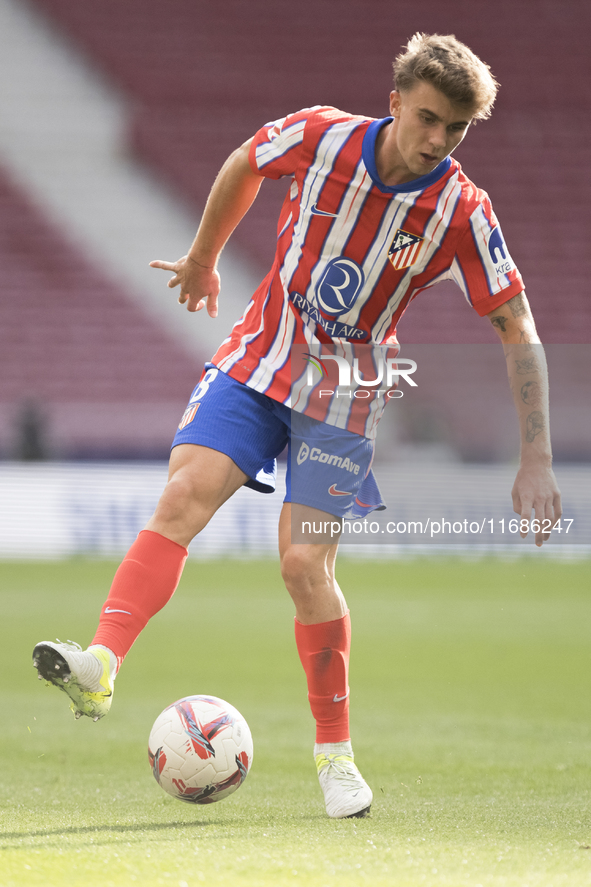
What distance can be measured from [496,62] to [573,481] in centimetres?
535

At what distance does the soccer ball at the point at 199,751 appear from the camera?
225 centimetres

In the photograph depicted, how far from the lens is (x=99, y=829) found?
199cm

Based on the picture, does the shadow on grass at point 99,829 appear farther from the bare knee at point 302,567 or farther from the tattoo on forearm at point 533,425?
the tattoo on forearm at point 533,425

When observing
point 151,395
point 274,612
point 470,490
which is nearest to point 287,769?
point 274,612

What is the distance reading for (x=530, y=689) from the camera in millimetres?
4309

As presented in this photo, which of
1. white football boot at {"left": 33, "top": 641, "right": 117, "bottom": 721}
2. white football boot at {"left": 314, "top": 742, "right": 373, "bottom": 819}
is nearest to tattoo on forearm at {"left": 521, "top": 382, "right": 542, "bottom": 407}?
white football boot at {"left": 314, "top": 742, "right": 373, "bottom": 819}

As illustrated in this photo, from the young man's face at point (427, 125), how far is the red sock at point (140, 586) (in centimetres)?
102

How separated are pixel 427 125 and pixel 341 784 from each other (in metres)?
1.51

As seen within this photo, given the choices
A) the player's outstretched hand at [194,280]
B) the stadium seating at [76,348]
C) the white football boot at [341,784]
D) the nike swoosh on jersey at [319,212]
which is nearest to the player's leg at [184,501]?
the player's outstretched hand at [194,280]

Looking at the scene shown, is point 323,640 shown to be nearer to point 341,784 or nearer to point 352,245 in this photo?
point 341,784

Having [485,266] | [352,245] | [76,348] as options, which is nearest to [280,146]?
[352,245]

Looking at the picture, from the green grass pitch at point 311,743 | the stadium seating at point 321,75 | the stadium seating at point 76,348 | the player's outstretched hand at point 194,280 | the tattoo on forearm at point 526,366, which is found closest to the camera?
the green grass pitch at point 311,743

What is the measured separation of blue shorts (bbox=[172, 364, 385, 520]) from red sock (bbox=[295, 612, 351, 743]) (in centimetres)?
30

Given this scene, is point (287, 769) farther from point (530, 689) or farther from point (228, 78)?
point (228, 78)
